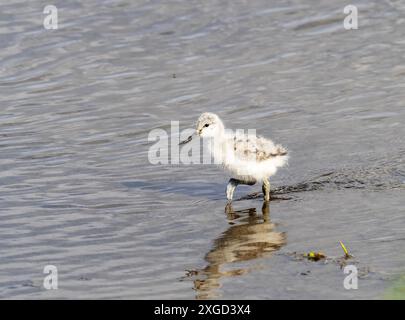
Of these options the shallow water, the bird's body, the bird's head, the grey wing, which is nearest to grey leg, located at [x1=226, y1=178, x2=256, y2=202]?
the bird's body

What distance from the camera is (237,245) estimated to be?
25.8 ft

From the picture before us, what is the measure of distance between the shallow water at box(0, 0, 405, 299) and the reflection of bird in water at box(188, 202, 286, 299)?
0.08 feet

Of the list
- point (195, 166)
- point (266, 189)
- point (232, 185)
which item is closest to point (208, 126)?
point (232, 185)

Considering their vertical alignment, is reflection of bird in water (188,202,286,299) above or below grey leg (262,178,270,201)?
below

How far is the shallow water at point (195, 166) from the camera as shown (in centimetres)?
727

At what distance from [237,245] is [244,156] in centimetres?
135

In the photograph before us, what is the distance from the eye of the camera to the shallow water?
7.27 meters

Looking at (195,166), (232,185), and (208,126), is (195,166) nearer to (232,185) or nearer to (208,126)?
(208,126)

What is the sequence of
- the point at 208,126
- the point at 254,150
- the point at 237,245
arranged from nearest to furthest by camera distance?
the point at 237,245 → the point at 254,150 → the point at 208,126

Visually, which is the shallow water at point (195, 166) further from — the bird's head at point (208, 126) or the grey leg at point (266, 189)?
the bird's head at point (208, 126)

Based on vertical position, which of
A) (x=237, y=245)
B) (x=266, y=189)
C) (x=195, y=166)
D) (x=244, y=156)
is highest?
(x=195, y=166)

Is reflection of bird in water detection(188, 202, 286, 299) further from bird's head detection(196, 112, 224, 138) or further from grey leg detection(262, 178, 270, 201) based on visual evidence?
bird's head detection(196, 112, 224, 138)

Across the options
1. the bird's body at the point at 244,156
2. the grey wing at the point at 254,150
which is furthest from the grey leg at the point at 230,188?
the grey wing at the point at 254,150

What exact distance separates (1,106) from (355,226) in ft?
20.5
